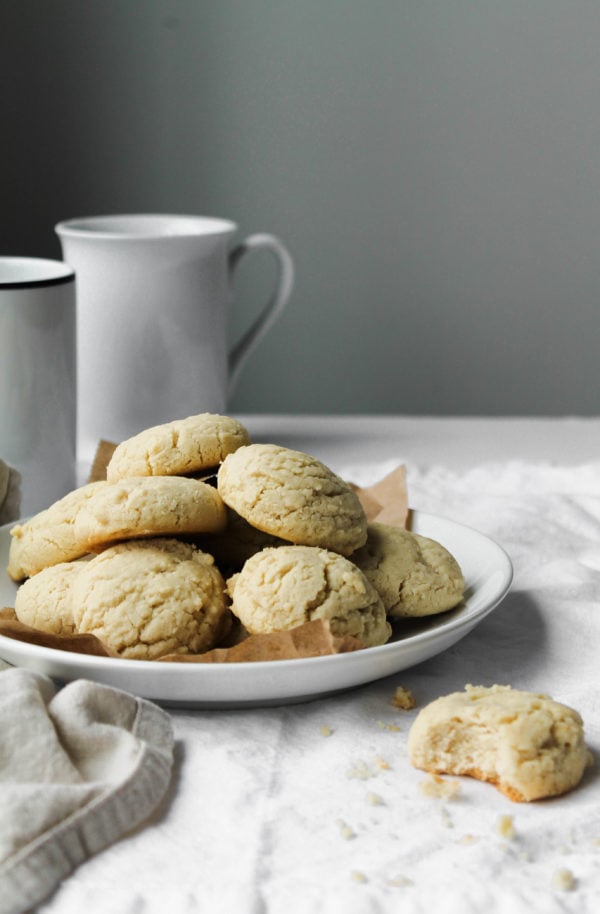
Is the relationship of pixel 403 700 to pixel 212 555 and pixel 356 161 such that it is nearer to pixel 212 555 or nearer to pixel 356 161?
pixel 212 555

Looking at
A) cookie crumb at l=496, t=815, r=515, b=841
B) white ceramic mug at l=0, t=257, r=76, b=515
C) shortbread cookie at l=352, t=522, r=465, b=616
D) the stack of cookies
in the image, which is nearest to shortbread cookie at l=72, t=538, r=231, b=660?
the stack of cookies

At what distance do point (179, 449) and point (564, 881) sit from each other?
1.39 feet

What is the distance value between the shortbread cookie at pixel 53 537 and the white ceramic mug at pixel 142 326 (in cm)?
49

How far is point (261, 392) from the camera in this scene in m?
2.30

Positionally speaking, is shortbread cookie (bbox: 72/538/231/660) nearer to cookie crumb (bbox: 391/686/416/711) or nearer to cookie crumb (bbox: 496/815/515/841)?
cookie crumb (bbox: 391/686/416/711)

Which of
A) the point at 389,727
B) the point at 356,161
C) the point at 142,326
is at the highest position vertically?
the point at 356,161

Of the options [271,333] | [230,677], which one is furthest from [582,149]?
[230,677]

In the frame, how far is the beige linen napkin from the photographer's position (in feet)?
1.94

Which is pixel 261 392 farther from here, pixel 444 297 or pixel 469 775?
pixel 469 775

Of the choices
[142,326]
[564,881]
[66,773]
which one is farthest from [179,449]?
[142,326]

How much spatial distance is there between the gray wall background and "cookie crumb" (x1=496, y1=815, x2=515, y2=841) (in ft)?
5.50

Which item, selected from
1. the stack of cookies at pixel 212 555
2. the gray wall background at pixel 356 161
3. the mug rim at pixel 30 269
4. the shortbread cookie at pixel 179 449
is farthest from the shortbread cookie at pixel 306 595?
the gray wall background at pixel 356 161

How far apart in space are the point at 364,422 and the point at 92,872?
44.1 inches

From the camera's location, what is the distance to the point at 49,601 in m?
0.83
